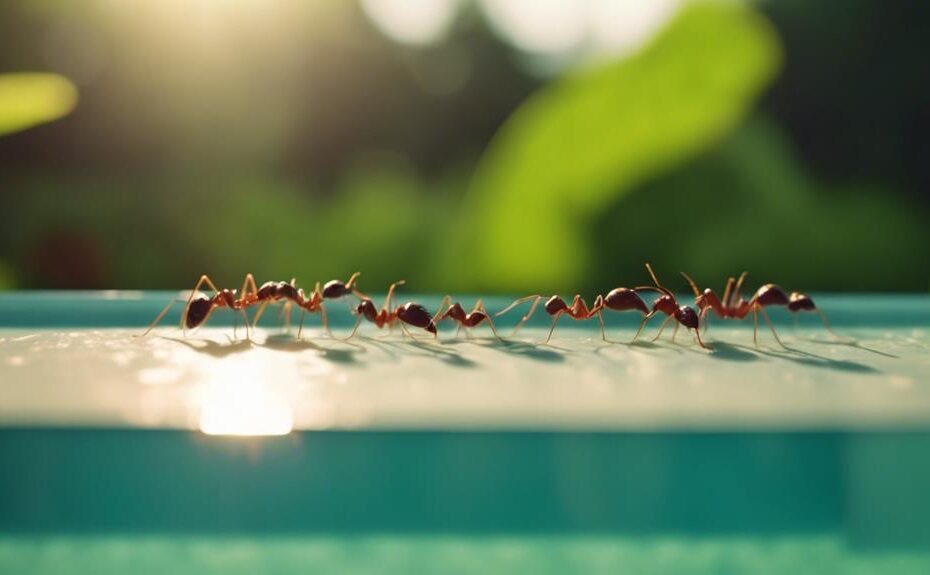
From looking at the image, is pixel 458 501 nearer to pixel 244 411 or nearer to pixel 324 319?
pixel 244 411

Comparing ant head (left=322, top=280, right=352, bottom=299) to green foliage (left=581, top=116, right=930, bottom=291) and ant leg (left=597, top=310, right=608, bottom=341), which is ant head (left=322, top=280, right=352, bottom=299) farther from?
green foliage (left=581, top=116, right=930, bottom=291)

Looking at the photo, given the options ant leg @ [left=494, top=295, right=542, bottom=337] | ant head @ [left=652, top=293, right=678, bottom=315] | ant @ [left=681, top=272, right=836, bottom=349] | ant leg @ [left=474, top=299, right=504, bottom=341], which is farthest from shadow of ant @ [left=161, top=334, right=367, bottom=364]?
ant @ [left=681, top=272, right=836, bottom=349]

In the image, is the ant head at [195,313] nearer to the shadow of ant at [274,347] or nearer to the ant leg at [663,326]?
the shadow of ant at [274,347]

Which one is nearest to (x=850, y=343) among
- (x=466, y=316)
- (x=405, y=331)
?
(x=466, y=316)

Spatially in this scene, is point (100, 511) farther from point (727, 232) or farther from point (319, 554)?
point (727, 232)

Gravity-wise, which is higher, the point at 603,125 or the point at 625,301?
the point at 603,125
